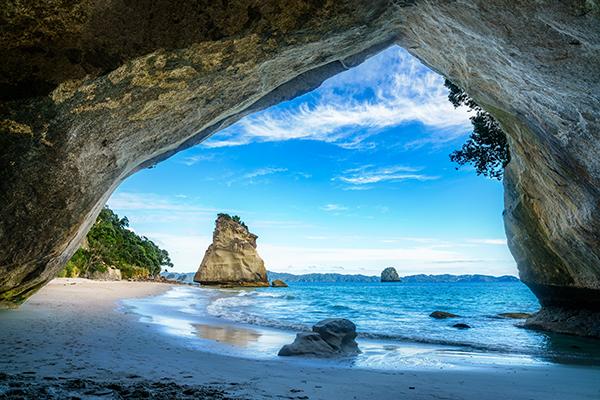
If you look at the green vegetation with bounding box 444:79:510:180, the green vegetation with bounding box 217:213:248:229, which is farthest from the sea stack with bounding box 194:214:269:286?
the green vegetation with bounding box 444:79:510:180

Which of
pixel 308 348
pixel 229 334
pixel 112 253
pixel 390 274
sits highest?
pixel 112 253

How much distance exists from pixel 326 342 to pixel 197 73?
6.11 m

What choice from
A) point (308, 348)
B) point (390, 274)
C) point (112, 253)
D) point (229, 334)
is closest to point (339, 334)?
point (308, 348)

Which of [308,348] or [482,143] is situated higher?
[482,143]

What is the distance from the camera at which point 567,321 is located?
14797 millimetres

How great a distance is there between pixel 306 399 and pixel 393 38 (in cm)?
656

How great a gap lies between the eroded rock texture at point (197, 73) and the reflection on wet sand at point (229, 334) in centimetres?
447

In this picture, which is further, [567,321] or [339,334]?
[567,321]

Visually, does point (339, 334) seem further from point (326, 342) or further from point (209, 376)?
point (209, 376)

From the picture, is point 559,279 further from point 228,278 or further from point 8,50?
point 228,278

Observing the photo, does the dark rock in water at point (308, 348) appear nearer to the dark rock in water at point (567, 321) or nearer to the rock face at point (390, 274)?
the dark rock in water at point (567, 321)

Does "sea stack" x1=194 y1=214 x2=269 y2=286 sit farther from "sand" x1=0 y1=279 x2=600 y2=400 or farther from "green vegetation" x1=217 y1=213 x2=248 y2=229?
Result: "sand" x1=0 y1=279 x2=600 y2=400

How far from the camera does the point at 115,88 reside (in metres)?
5.47

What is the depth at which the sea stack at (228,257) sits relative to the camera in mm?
73375
